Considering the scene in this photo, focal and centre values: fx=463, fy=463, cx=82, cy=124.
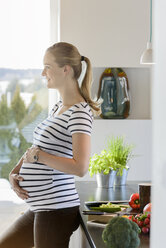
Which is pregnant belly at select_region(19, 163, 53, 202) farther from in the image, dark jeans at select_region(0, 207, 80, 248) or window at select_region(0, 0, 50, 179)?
window at select_region(0, 0, 50, 179)

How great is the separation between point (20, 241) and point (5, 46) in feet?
8.62

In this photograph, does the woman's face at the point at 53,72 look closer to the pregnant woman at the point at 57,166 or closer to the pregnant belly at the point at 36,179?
the pregnant woman at the point at 57,166

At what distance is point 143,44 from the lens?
144 inches

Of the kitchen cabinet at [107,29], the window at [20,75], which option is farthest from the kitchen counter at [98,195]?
the window at [20,75]

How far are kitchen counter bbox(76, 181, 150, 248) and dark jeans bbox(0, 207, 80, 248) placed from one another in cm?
7

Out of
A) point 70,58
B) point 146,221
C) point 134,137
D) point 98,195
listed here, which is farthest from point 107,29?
point 146,221

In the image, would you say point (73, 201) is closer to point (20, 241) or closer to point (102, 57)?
point (20, 241)

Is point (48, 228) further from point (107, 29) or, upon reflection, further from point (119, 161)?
point (107, 29)

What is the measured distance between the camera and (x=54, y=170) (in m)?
1.82

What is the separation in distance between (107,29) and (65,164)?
2.12m

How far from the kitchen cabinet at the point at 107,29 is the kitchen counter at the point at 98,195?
1.04 metres

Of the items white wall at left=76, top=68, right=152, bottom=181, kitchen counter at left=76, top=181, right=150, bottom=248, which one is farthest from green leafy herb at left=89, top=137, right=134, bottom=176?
white wall at left=76, top=68, right=152, bottom=181

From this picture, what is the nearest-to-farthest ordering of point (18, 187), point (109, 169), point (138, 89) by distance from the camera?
point (18, 187) < point (109, 169) < point (138, 89)

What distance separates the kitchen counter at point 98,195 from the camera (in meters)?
1.47
